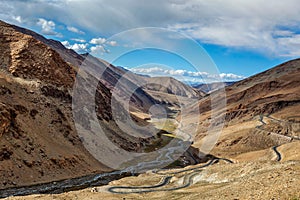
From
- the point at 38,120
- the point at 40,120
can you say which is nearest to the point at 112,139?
the point at 40,120

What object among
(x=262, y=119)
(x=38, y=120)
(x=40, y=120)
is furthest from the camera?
(x=262, y=119)

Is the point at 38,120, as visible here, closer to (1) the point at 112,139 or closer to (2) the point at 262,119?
(1) the point at 112,139

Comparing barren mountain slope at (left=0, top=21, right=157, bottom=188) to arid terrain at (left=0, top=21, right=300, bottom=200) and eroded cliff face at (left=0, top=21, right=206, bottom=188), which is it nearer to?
eroded cliff face at (left=0, top=21, right=206, bottom=188)

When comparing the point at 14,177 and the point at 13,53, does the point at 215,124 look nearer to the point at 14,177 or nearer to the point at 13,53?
the point at 13,53

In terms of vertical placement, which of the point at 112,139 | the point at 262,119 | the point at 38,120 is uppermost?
the point at 262,119

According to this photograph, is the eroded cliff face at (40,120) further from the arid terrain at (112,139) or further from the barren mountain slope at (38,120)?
the arid terrain at (112,139)

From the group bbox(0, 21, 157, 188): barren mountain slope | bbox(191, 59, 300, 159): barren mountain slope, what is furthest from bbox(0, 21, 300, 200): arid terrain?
bbox(191, 59, 300, 159): barren mountain slope

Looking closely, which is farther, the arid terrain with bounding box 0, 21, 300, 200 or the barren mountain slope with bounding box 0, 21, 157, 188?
the barren mountain slope with bounding box 0, 21, 157, 188

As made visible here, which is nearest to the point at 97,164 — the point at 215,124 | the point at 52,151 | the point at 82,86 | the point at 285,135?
the point at 52,151
